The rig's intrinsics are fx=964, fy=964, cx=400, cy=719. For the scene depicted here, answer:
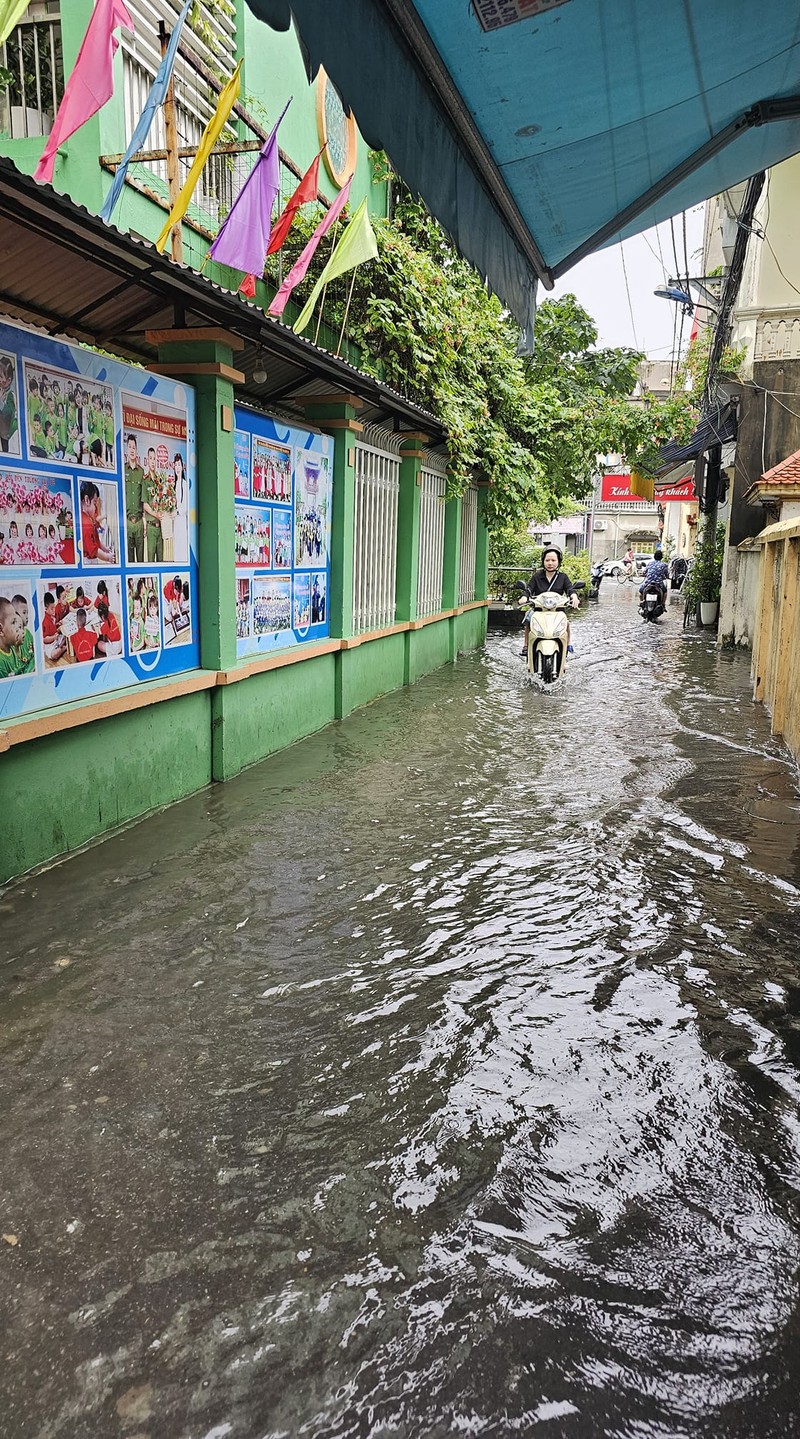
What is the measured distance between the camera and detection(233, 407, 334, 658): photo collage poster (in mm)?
7184

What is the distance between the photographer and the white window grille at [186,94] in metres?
8.46

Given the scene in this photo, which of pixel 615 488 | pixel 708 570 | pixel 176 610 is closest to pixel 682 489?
pixel 615 488

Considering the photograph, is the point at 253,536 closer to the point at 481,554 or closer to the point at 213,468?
the point at 213,468

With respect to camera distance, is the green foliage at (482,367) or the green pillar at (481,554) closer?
the green foliage at (482,367)

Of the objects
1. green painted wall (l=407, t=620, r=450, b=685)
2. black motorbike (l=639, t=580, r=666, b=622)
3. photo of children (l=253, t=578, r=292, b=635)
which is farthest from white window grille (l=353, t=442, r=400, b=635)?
black motorbike (l=639, t=580, r=666, b=622)

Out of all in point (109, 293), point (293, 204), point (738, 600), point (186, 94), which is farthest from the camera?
point (738, 600)

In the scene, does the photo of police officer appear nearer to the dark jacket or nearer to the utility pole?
the utility pole

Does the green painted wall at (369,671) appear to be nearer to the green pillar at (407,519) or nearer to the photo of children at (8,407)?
the green pillar at (407,519)

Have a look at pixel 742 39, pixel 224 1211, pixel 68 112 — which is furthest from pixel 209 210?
pixel 224 1211

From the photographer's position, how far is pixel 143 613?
5906mm

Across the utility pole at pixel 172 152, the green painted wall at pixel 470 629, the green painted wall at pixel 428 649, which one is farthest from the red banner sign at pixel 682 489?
the utility pole at pixel 172 152

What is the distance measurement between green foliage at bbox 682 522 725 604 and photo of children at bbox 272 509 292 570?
14.3 m

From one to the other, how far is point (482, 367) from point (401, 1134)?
12.4 metres

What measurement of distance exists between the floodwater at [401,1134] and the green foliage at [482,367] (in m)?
4.39
